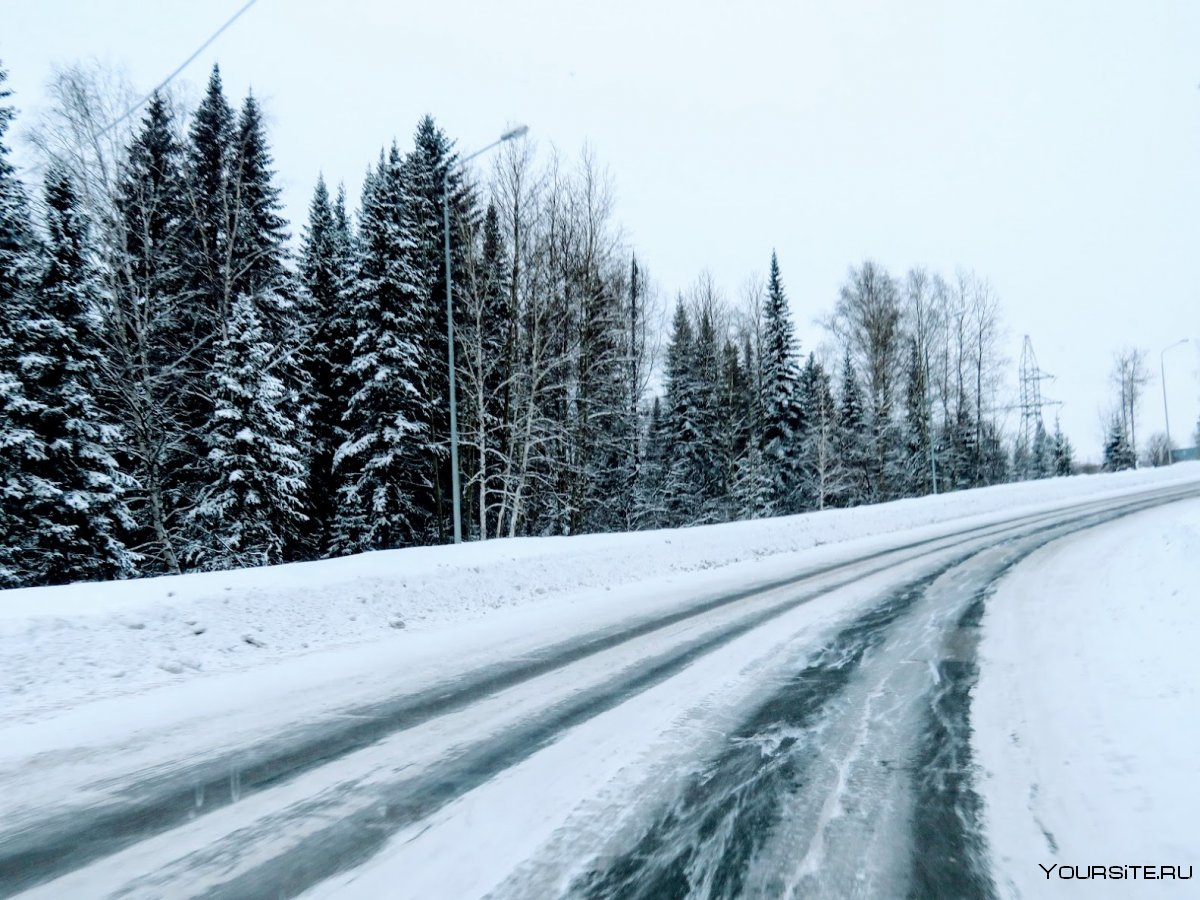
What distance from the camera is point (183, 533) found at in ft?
72.2

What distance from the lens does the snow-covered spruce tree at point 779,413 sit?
37750 mm

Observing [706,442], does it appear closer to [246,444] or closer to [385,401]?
[385,401]

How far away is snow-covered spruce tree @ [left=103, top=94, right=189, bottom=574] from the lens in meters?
18.7

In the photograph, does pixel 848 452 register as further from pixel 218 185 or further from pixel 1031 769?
pixel 1031 769

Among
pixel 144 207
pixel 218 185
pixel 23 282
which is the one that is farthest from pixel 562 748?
pixel 218 185

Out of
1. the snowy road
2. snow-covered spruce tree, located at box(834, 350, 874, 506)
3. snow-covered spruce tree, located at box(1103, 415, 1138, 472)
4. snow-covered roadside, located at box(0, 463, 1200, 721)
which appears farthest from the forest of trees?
snow-covered spruce tree, located at box(1103, 415, 1138, 472)

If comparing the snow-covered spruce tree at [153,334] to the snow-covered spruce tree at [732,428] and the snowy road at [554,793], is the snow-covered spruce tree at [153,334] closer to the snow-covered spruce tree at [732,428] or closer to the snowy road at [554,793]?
the snowy road at [554,793]

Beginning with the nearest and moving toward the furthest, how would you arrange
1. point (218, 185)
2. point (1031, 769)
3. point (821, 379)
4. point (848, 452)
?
point (1031, 769), point (218, 185), point (821, 379), point (848, 452)

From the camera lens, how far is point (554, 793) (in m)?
3.29

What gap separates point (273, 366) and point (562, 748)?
70.5 ft

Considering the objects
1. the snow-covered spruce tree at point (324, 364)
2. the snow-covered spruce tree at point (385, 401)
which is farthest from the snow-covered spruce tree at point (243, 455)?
the snow-covered spruce tree at point (324, 364)

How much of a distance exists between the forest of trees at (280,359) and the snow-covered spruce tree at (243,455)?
0.28 feet

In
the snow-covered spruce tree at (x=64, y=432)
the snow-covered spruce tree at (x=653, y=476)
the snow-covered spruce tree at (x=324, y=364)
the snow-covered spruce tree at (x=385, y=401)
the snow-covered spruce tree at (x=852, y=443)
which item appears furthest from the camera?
the snow-covered spruce tree at (x=852, y=443)

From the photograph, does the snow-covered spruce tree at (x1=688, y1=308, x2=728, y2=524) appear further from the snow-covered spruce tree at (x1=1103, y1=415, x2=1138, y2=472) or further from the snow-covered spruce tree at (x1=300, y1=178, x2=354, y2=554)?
the snow-covered spruce tree at (x1=1103, y1=415, x2=1138, y2=472)
